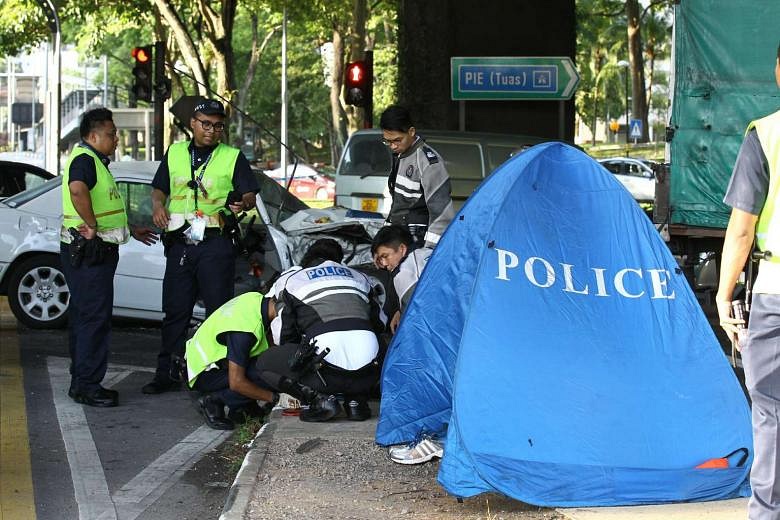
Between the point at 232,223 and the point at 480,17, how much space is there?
12045 millimetres

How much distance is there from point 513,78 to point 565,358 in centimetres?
1294

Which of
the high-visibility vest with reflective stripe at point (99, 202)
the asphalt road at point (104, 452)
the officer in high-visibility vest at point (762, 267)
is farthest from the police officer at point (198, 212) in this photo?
the officer in high-visibility vest at point (762, 267)

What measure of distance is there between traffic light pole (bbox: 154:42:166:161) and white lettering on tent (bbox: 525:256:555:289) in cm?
1174

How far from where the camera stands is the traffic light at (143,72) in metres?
17.5

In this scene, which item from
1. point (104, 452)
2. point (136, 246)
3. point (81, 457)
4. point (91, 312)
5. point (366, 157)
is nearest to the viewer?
point (81, 457)

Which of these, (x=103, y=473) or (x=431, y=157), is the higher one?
(x=431, y=157)

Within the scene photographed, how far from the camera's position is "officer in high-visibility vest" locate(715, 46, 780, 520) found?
162 inches

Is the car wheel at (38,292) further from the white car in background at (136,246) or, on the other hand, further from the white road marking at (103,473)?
the white road marking at (103,473)

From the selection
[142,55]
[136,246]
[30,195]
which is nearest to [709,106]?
[136,246]

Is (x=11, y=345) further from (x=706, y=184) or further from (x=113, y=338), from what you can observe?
(x=706, y=184)

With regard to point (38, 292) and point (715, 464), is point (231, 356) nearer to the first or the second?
point (715, 464)

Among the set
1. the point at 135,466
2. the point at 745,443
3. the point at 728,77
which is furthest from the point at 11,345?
the point at 745,443

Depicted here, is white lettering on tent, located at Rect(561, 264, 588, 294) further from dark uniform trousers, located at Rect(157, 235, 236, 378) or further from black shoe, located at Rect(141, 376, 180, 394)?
black shoe, located at Rect(141, 376, 180, 394)

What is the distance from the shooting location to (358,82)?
55.5 ft
